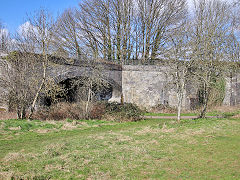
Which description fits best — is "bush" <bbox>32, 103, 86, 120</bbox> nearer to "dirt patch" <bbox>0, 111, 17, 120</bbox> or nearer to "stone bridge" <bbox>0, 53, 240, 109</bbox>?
"dirt patch" <bbox>0, 111, 17, 120</bbox>

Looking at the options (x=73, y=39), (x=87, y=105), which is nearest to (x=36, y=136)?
(x=87, y=105)

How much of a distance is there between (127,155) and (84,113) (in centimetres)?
889

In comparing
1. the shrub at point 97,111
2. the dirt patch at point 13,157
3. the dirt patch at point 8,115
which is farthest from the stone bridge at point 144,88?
the dirt patch at point 13,157

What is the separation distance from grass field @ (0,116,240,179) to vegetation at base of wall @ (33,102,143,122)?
430cm

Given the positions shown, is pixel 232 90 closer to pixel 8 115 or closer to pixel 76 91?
pixel 76 91

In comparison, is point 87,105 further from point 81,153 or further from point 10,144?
point 81,153

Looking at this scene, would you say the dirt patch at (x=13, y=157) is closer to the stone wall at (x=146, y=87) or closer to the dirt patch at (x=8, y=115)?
the dirt patch at (x=8, y=115)

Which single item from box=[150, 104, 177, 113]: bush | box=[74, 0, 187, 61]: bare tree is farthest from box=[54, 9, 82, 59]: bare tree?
box=[150, 104, 177, 113]: bush

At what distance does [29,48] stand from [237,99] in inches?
721

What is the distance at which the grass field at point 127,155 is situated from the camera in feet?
17.5

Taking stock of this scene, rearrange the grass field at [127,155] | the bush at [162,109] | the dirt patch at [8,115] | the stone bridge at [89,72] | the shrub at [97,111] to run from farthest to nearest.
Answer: the bush at [162,109], the stone bridge at [89,72], the shrub at [97,111], the dirt patch at [8,115], the grass field at [127,155]

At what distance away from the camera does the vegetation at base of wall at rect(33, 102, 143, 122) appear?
1483cm

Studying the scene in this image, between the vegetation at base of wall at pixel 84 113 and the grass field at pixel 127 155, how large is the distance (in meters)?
4.30

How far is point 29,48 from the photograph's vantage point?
14.5 meters
